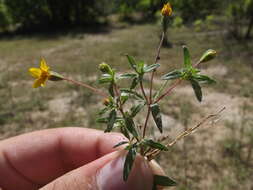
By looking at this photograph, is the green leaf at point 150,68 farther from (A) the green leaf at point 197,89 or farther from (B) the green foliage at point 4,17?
(B) the green foliage at point 4,17

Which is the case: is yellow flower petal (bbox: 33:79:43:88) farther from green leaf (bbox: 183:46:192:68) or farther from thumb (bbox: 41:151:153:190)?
green leaf (bbox: 183:46:192:68)

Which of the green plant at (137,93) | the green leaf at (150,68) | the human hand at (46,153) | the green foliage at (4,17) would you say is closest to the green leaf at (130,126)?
the green plant at (137,93)

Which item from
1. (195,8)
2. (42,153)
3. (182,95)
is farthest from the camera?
(195,8)

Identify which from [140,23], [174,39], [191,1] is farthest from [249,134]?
[140,23]

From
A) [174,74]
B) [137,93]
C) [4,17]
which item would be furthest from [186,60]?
[4,17]

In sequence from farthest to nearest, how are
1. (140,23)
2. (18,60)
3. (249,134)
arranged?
(140,23), (18,60), (249,134)

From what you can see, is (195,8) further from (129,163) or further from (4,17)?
(129,163)

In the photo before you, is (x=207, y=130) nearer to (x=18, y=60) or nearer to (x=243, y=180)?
(x=243, y=180)
